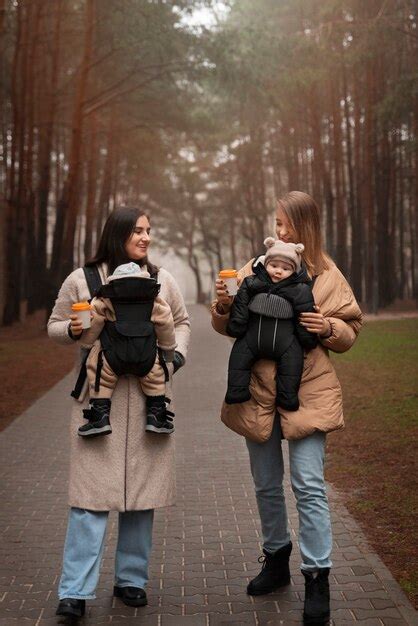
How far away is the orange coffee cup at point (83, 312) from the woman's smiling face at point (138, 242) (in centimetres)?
45

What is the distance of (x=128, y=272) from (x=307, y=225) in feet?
3.16

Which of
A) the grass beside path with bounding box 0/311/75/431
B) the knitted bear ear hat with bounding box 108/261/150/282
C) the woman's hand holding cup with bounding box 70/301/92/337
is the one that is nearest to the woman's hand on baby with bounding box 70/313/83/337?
the woman's hand holding cup with bounding box 70/301/92/337

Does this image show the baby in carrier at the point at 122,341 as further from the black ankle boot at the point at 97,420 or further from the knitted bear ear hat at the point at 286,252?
the knitted bear ear hat at the point at 286,252

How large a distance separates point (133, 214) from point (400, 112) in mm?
23388

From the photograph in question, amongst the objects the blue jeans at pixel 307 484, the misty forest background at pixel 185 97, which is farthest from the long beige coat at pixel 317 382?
the misty forest background at pixel 185 97

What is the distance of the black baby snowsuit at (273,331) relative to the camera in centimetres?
457

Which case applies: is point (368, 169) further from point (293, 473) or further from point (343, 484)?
point (293, 473)

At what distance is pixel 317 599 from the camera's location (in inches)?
177

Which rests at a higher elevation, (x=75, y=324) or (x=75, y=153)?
(x=75, y=153)

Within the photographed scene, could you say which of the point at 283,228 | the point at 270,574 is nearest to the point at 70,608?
the point at 270,574

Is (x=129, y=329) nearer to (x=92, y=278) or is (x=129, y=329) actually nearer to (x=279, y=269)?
(x=92, y=278)

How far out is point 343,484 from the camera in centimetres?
794

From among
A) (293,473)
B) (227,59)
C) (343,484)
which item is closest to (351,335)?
(293,473)

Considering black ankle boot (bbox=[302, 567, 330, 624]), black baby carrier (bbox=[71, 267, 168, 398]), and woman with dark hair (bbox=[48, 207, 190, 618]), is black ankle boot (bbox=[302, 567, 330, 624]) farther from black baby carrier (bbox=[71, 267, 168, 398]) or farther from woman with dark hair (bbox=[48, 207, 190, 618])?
black baby carrier (bbox=[71, 267, 168, 398])
